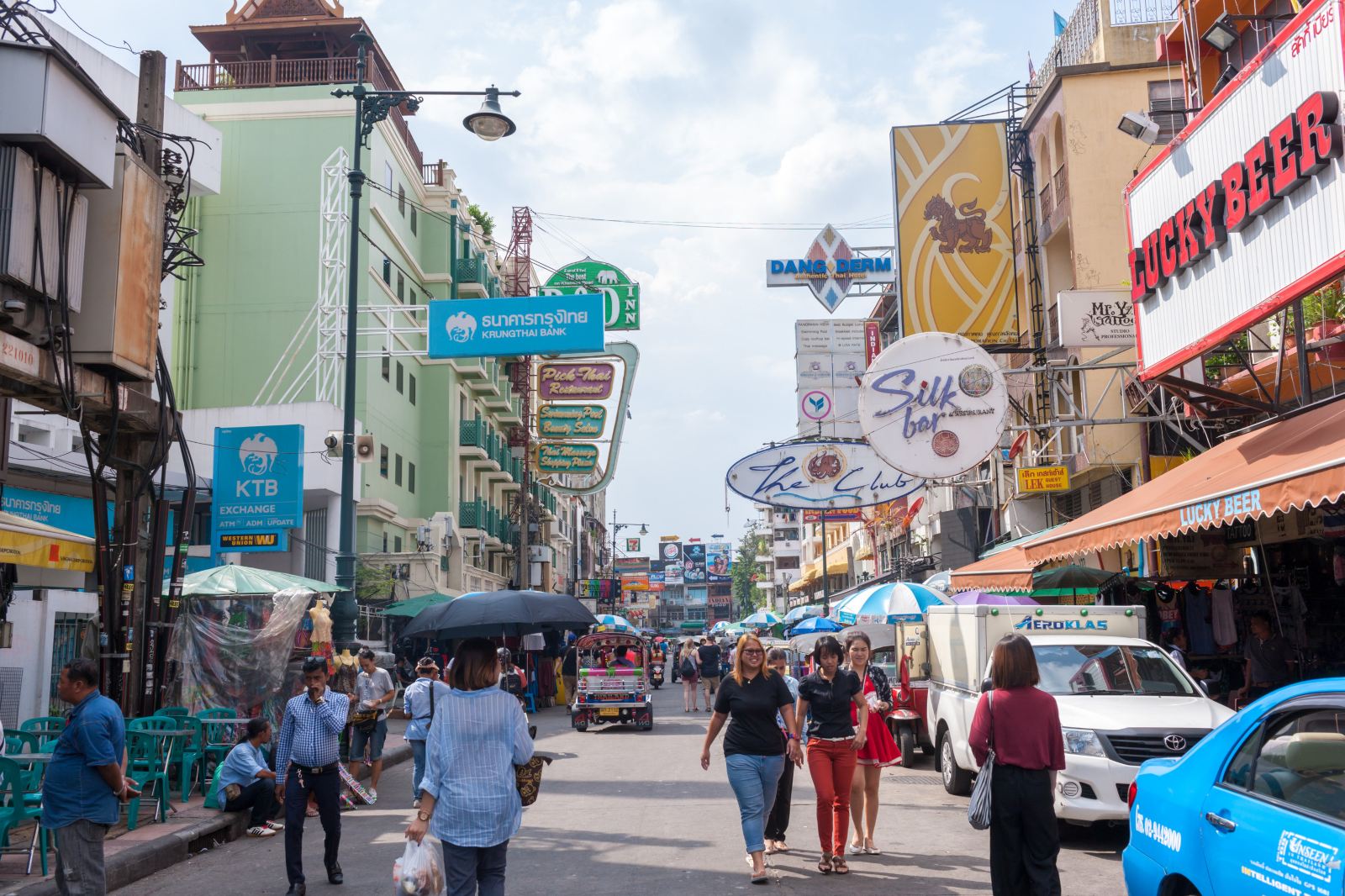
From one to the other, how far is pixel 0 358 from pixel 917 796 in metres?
9.79

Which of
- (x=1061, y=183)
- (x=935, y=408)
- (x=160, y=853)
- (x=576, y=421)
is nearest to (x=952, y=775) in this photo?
(x=935, y=408)

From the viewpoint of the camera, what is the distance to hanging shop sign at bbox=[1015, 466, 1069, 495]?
70.5 feet

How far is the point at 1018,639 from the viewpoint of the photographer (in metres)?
6.81

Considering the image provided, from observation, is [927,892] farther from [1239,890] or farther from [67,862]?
[67,862]

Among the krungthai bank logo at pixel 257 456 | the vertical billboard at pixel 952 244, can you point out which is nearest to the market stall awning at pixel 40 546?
the krungthai bank logo at pixel 257 456

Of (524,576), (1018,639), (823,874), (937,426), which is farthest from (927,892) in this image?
(524,576)

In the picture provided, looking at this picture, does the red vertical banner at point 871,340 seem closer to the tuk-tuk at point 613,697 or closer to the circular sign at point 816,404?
the circular sign at point 816,404

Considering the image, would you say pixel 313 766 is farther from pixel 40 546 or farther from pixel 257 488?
pixel 257 488

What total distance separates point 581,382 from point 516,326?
1655cm

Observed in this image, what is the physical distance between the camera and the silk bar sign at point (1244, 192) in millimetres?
10695

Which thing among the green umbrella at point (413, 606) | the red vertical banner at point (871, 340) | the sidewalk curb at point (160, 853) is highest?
the red vertical banner at point (871, 340)

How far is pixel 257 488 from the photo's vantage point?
21.7 metres

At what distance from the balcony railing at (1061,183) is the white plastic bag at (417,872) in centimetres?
2006

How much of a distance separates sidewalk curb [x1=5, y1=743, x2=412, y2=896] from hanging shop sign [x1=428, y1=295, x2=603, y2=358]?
361 inches
